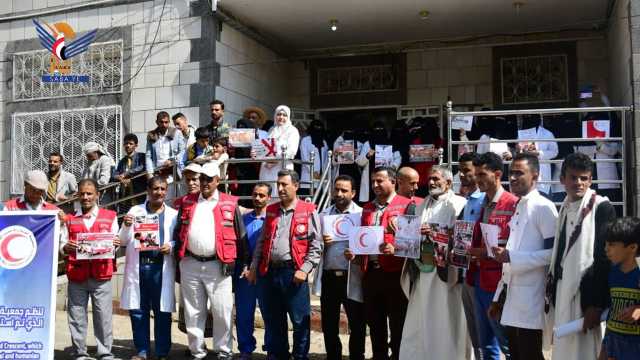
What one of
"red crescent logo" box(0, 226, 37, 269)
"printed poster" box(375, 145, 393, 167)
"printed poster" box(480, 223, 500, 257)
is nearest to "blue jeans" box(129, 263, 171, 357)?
"red crescent logo" box(0, 226, 37, 269)

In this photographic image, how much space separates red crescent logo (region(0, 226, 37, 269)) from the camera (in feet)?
19.1

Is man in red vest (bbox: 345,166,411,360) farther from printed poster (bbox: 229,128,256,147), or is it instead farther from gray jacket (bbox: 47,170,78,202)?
gray jacket (bbox: 47,170,78,202)

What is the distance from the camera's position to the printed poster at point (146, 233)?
6.70 meters

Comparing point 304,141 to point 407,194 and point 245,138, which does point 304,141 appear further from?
point 407,194

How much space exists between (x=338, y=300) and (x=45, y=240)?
262 centimetres

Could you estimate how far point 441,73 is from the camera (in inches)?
496

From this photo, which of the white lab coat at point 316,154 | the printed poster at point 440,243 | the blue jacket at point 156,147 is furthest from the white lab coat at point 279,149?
the printed poster at point 440,243

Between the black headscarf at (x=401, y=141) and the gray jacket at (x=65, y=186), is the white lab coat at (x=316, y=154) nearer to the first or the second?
the black headscarf at (x=401, y=141)

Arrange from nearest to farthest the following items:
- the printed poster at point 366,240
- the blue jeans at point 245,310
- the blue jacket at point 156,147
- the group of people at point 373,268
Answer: the group of people at point 373,268 → the printed poster at point 366,240 → the blue jeans at point 245,310 → the blue jacket at point 156,147

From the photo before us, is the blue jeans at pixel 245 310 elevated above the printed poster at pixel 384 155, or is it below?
below

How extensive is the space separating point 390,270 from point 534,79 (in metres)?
7.22

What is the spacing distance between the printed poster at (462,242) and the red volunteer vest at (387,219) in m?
0.73

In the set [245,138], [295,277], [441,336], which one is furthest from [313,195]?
[441,336]

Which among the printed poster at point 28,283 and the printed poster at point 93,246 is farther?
the printed poster at point 93,246
